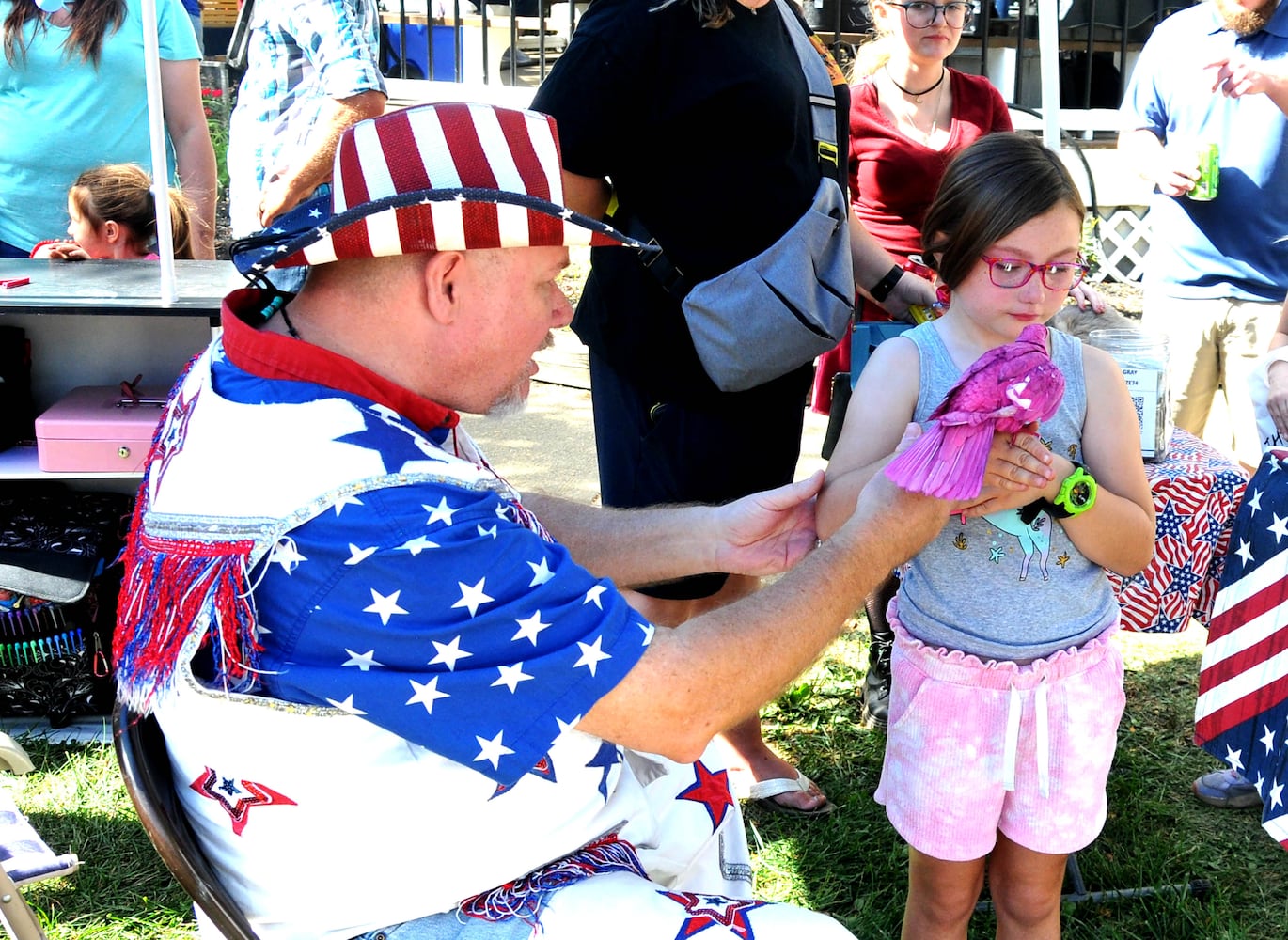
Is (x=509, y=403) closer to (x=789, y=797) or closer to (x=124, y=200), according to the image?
(x=789, y=797)

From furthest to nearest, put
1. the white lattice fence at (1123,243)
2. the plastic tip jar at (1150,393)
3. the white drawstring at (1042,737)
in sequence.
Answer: the white lattice fence at (1123,243) → the plastic tip jar at (1150,393) → the white drawstring at (1042,737)

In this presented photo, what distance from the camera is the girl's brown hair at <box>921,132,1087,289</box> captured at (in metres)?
2.17

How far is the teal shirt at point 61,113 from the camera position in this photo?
4.07 meters

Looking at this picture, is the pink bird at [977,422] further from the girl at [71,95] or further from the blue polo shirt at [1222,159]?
the girl at [71,95]

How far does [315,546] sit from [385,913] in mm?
461

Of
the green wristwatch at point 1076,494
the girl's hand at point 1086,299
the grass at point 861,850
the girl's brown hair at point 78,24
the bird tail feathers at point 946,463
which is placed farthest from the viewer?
the girl's brown hair at point 78,24

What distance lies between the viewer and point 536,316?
1.63 metres

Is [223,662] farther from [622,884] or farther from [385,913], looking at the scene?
[622,884]

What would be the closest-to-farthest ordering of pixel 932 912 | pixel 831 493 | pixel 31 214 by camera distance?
pixel 831 493
pixel 932 912
pixel 31 214

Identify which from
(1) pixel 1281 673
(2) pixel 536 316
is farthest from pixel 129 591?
(1) pixel 1281 673

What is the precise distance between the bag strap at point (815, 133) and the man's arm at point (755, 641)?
0.94m

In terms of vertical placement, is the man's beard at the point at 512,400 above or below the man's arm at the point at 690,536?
above

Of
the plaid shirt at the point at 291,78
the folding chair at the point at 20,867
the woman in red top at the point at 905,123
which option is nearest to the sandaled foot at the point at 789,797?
the woman in red top at the point at 905,123

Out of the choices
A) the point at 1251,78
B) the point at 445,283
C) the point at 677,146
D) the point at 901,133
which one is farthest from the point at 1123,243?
the point at 445,283
